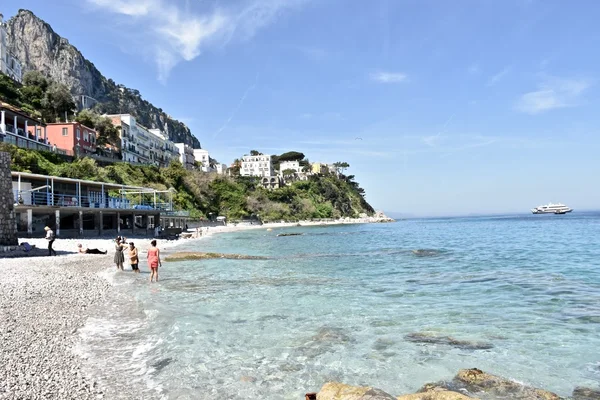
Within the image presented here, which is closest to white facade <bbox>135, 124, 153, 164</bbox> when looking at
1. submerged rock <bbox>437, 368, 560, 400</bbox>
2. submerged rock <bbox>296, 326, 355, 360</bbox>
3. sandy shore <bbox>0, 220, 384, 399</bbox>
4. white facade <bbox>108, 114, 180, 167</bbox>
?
white facade <bbox>108, 114, 180, 167</bbox>

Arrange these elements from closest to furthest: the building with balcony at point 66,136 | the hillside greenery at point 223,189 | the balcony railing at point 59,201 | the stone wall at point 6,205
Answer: the stone wall at point 6,205
the balcony railing at point 59,201
the hillside greenery at point 223,189
the building with balcony at point 66,136

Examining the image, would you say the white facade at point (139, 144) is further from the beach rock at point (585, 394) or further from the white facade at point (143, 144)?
the beach rock at point (585, 394)

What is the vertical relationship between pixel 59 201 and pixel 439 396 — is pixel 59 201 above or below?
above

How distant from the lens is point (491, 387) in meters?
7.02

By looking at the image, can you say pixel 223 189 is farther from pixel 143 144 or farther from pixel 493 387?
pixel 493 387

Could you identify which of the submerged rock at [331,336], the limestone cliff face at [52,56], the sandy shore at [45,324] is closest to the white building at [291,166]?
the limestone cliff face at [52,56]

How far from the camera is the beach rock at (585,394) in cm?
682

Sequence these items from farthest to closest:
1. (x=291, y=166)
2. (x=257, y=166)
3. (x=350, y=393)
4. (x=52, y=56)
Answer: (x=291, y=166), (x=257, y=166), (x=52, y=56), (x=350, y=393)

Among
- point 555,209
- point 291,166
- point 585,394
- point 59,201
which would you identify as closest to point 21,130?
point 59,201

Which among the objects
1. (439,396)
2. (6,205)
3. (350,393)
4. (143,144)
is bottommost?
(439,396)

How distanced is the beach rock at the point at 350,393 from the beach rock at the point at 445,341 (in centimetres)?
433

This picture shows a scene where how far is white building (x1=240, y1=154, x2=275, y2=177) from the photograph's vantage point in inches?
6363

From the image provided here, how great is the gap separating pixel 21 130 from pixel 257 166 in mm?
110805

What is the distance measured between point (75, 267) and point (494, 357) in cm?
1944
